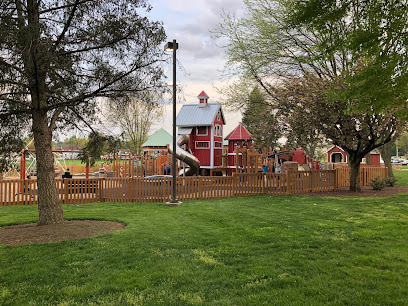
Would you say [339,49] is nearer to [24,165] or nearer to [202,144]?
[24,165]

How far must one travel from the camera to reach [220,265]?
498 cm

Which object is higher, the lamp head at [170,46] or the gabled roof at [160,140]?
the lamp head at [170,46]

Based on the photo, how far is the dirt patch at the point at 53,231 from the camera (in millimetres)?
6801

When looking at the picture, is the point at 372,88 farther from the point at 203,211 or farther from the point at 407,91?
the point at 203,211

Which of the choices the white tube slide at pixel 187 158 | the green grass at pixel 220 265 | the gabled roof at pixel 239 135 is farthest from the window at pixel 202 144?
the green grass at pixel 220 265

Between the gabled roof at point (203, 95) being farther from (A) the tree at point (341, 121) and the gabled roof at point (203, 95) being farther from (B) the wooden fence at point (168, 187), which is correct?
(B) the wooden fence at point (168, 187)

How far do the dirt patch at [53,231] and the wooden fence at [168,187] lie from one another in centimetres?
478

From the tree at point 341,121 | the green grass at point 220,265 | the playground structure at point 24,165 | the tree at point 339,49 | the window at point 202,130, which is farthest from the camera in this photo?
the window at point 202,130

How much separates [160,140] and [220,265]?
33.8 m

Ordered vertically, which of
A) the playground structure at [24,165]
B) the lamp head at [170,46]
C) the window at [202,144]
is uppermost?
the lamp head at [170,46]

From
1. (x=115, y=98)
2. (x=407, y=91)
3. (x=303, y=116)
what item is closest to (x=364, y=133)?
(x=303, y=116)

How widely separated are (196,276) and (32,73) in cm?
566

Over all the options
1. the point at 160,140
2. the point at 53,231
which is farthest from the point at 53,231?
the point at 160,140

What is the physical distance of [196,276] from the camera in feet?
14.9
